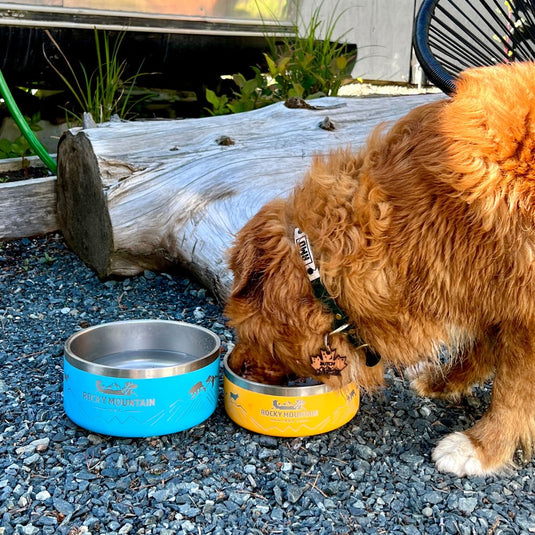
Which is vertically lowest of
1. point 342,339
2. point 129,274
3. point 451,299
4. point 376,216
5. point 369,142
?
point 129,274

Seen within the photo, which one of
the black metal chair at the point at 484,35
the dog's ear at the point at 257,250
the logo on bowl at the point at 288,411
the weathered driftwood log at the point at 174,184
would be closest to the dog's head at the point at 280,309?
the dog's ear at the point at 257,250

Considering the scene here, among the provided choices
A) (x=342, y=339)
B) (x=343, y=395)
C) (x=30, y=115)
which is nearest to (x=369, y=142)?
(x=342, y=339)

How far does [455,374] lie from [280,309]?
1.03 m

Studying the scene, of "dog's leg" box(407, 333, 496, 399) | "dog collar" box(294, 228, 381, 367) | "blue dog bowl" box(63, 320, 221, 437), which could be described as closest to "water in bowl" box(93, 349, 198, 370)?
"blue dog bowl" box(63, 320, 221, 437)

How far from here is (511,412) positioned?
97.3 inches

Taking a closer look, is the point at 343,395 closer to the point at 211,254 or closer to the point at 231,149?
the point at 211,254

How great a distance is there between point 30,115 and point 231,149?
2545mm

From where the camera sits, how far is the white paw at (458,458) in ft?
8.09

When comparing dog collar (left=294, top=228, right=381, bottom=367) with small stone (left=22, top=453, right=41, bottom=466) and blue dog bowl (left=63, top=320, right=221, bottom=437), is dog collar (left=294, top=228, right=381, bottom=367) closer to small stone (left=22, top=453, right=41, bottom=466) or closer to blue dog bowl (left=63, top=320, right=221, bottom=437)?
blue dog bowl (left=63, top=320, right=221, bottom=437)

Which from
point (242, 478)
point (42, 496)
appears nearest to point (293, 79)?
point (242, 478)

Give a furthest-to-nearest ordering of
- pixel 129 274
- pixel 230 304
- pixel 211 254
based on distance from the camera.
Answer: pixel 129 274
pixel 211 254
pixel 230 304

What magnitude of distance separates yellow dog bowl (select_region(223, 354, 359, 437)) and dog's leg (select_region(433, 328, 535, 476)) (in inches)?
15.8

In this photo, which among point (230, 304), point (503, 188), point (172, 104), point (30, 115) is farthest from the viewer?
point (172, 104)

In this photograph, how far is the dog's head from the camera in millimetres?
2311
